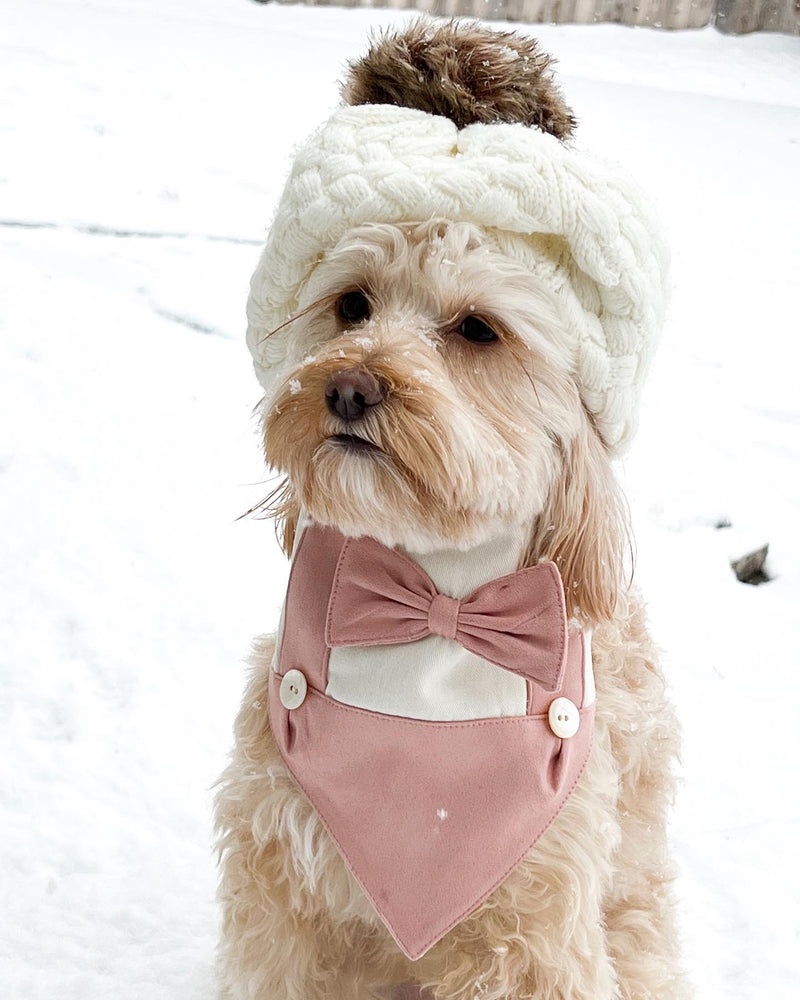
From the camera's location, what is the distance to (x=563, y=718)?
1961 mm

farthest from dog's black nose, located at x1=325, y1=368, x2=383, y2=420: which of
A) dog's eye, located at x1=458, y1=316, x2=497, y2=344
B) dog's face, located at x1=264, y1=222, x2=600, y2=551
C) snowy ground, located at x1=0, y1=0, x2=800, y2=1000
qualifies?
snowy ground, located at x1=0, y1=0, x2=800, y2=1000

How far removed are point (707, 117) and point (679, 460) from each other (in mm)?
5101

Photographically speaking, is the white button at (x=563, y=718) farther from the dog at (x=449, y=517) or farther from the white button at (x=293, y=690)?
the white button at (x=293, y=690)

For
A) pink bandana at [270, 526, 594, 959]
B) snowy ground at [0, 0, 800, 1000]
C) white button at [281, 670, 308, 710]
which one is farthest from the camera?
snowy ground at [0, 0, 800, 1000]

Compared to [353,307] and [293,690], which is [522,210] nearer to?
[353,307]

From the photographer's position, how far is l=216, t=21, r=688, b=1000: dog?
1.81 metres

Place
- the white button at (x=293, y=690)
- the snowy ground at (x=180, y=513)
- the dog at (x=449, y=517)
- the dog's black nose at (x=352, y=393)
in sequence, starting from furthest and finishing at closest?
the snowy ground at (x=180, y=513), the white button at (x=293, y=690), the dog at (x=449, y=517), the dog's black nose at (x=352, y=393)

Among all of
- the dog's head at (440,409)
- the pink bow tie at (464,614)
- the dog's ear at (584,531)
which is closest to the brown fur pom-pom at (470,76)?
the dog's head at (440,409)

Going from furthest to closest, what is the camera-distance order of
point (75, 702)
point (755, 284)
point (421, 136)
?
point (755, 284)
point (75, 702)
point (421, 136)

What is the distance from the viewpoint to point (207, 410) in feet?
14.0

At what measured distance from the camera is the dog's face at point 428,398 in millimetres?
1721

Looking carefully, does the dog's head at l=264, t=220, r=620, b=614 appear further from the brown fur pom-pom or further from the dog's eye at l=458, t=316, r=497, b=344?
the brown fur pom-pom

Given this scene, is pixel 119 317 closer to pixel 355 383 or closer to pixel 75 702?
pixel 75 702

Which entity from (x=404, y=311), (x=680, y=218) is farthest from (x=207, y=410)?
(x=680, y=218)
